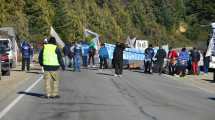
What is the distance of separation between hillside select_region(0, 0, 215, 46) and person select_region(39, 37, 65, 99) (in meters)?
23.4

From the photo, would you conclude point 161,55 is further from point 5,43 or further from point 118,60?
point 5,43

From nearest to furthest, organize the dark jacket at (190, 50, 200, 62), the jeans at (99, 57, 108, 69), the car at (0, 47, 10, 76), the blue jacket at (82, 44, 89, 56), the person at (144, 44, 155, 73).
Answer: the car at (0, 47, 10, 76) → the dark jacket at (190, 50, 200, 62) → the person at (144, 44, 155, 73) → the jeans at (99, 57, 108, 69) → the blue jacket at (82, 44, 89, 56)

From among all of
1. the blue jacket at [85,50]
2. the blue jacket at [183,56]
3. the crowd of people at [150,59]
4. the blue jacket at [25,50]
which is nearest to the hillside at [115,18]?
the crowd of people at [150,59]

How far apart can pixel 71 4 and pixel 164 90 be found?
63159 millimetres

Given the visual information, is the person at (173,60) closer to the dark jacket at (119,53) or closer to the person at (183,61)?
the person at (183,61)

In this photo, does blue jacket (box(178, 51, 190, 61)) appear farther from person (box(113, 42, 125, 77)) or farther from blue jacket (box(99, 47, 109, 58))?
blue jacket (box(99, 47, 109, 58))

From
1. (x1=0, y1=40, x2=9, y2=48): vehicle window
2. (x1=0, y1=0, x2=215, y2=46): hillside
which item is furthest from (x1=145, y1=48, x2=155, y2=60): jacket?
(x1=0, y1=40, x2=9, y2=48): vehicle window

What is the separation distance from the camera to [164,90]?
23906mm

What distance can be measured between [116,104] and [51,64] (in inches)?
102

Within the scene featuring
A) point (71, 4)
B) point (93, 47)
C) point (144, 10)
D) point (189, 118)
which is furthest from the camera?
point (144, 10)

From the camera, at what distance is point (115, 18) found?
104125 millimetres

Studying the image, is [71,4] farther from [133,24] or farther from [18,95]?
[18,95]

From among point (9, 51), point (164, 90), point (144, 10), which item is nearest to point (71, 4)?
point (144, 10)

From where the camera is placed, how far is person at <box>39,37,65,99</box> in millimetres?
19266
